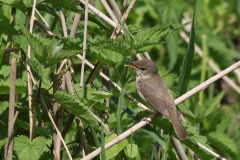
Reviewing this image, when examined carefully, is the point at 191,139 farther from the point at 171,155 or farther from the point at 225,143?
the point at 225,143

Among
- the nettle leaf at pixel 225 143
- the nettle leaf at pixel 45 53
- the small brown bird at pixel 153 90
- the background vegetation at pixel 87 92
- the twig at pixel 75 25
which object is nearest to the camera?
the nettle leaf at pixel 45 53

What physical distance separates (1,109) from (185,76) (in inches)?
52.1

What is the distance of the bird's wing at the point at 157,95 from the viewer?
296cm

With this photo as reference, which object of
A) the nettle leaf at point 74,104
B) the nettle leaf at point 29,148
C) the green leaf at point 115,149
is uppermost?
the nettle leaf at point 74,104

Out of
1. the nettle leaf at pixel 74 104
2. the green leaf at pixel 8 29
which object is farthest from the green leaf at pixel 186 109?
the green leaf at pixel 8 29

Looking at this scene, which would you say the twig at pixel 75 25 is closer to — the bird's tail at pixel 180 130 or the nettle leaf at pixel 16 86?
the nettle leaf at pixel 16 86

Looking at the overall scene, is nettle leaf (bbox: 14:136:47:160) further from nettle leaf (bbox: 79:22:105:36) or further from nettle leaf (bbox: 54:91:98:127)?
nettle leaf (bbox: 79:22:105:36)

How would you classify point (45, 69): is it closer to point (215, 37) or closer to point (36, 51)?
point (36, 51)

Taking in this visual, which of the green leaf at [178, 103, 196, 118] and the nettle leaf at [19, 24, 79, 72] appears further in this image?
the green leaf at [178, 103, 196, 118]

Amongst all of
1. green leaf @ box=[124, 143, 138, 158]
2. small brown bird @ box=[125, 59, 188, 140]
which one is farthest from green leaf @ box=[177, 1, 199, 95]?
green leaf @ box=[124, 143, 138, 158]

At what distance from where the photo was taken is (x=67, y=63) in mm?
2670

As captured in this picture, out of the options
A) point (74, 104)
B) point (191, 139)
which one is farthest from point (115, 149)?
point (191, 139)

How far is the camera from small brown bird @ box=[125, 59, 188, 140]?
2.87m

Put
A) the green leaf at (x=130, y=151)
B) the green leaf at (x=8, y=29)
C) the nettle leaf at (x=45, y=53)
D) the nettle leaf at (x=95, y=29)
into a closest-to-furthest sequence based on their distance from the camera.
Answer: the nettle leaf at (x=45, y=53)
the green leaf at (x=130, y=151)
the green leaf at (x=8, y=29)
the nettle leaf at (x=95, y=29)
